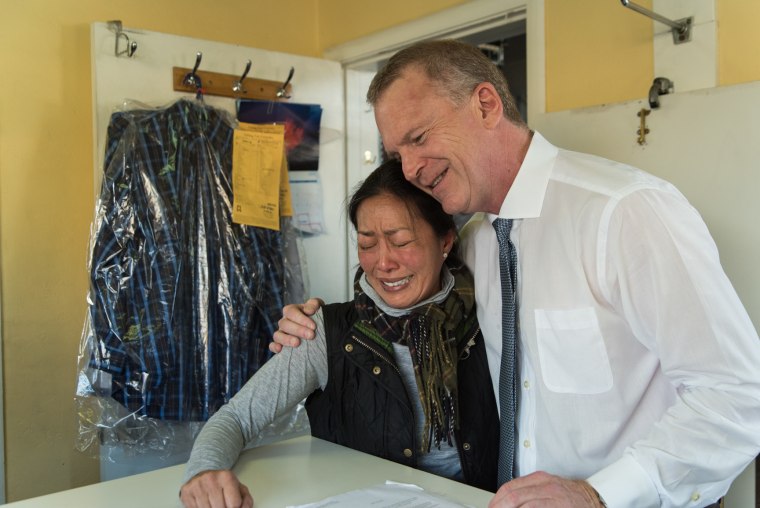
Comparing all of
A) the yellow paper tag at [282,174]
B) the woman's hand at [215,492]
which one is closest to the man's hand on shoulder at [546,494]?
the woman's hand at [215,492]

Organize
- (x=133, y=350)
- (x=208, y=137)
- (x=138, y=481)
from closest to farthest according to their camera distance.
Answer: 1. (x=138, y=481)
2. (x=133, y=350)
3. (x=208, y=137)

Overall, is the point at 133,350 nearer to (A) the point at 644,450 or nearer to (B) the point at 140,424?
(B) the point at 140,424

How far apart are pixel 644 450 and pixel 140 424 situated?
167cm

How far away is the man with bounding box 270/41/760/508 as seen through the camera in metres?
1.07

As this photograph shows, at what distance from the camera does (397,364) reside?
1.58 metres

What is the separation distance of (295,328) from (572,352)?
624mm

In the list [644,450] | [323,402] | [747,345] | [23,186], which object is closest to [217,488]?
[323,402]

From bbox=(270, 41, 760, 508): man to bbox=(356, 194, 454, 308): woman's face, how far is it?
0.12m

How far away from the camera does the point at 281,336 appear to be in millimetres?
1621

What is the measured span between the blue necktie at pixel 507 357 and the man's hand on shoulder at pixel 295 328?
1.46 feet

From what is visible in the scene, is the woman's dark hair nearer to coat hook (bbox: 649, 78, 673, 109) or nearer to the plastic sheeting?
coat hook (bbox: 649, 78, 673, 109)

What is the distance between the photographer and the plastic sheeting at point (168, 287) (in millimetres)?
2188

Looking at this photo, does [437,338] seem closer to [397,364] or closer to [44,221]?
[397,364]

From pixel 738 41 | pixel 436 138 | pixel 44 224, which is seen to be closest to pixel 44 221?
pixel 44 224
